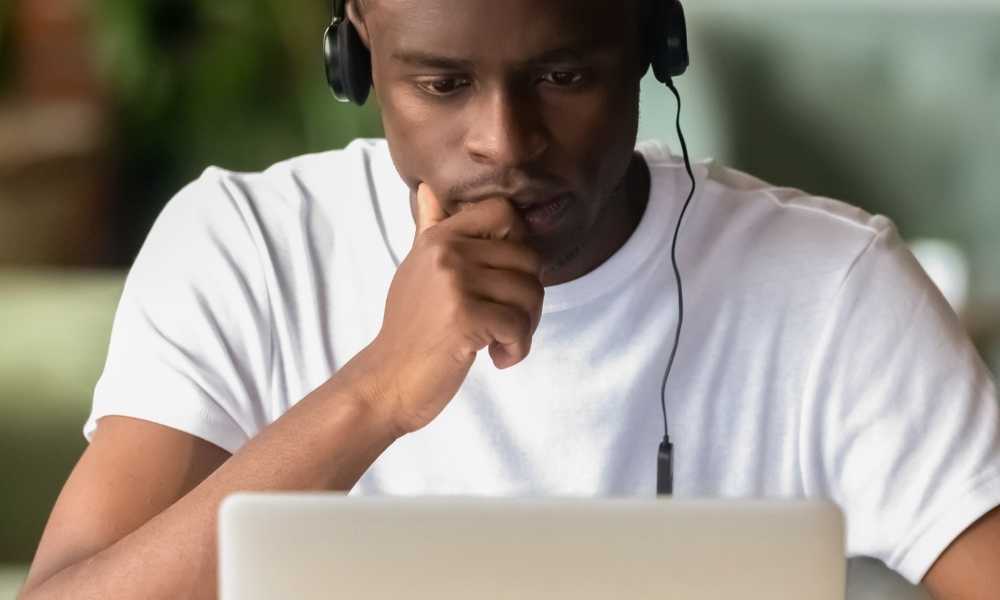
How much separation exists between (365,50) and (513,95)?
21 cm

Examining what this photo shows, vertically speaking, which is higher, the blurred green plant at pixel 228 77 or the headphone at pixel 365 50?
the headphone at pixel 365 50

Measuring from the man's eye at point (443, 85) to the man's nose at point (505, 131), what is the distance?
23mm

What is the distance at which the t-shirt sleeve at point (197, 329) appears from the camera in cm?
134

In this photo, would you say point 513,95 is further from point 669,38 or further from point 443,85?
point 669,38

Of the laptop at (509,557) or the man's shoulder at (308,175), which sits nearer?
the laptop at (509,557)

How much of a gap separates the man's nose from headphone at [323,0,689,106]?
0.17 meters

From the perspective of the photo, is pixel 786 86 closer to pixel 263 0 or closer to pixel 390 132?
pixel 263 0

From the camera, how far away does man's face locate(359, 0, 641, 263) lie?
121 centimetres

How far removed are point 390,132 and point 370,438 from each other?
32 cm

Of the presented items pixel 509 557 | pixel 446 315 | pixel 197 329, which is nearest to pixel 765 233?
pixel 446 315

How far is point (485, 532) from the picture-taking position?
76cm

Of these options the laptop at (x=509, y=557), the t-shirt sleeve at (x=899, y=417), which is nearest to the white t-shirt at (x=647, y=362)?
the t-shirt sleeve at (x=899, y=417)

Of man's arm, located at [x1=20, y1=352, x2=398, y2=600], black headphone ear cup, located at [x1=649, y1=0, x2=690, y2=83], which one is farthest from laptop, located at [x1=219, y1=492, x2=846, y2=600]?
black headphone ear cup, located at [x1=649, y1=0, x2=690, y2=83]

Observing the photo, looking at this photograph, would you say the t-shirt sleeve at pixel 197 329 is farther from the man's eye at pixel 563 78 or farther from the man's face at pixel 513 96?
the man's eye at pixel 563 78
